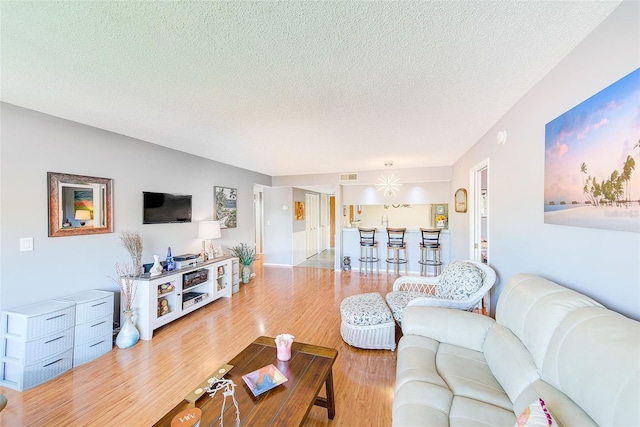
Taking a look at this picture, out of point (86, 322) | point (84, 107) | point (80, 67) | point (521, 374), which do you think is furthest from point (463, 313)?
point (84, 107)

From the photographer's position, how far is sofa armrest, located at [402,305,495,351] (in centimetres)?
177

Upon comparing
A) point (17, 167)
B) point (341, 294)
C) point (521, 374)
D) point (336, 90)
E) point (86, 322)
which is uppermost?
point (336, 90)

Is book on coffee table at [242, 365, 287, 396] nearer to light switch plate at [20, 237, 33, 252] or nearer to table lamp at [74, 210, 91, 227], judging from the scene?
light switch plate at [20, 237, 33, 252]

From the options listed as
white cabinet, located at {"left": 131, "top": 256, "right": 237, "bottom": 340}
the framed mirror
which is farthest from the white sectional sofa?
the framed mirror

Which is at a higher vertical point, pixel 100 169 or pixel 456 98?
pixel 456 98

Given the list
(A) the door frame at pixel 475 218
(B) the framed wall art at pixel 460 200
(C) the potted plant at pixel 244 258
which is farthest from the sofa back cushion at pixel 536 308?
(C) the potted plant at pixel 244 258

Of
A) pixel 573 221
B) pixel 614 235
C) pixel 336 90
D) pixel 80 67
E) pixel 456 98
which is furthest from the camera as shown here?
pixel 456 98

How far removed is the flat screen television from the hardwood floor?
1.42 meters

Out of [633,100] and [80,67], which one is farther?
[80,67]

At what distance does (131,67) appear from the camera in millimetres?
1615

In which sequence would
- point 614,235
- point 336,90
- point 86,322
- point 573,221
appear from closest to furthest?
point 614,235
point 573,221
point 336,90
point 86,322

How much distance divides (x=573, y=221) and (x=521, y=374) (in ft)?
2.99

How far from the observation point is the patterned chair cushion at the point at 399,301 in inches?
102

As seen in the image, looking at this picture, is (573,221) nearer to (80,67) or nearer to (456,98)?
(456,98)
